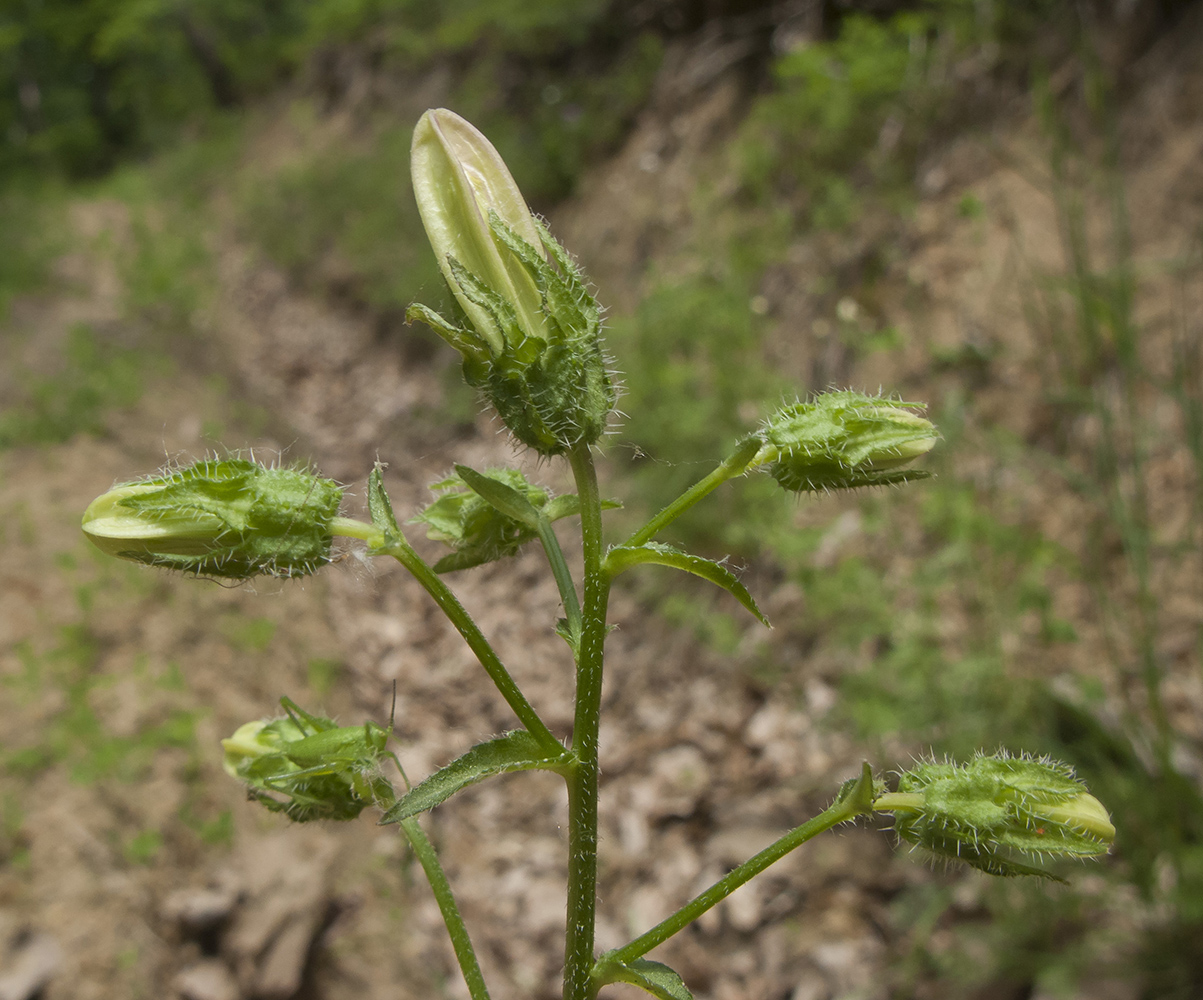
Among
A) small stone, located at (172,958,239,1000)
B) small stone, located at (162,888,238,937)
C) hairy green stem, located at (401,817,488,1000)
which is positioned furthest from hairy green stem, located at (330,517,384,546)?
small stone, located at (162,888,238,937)

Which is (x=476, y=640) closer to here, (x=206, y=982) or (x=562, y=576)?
(x=562, y=576)

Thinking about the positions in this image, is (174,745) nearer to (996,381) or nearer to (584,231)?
(996,381)

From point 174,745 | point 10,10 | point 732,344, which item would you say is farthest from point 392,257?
point 10,10

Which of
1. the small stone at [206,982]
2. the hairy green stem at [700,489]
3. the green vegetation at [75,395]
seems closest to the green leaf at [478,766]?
the hairy green stem at [700,489]

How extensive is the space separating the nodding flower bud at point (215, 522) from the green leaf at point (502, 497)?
0.67 feet

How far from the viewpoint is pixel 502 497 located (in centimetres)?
102

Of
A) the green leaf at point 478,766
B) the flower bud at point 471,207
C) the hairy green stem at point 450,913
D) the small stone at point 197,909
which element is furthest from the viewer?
the small stone at point 197,909

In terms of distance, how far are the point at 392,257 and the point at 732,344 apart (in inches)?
181

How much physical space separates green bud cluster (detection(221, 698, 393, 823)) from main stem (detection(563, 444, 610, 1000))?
0.96 feet

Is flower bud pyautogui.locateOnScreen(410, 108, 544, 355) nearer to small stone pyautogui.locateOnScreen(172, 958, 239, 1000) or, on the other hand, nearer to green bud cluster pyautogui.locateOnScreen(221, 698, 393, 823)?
green bud cluster pyautogui.locateOnScreen(221, 698, 393, 823)

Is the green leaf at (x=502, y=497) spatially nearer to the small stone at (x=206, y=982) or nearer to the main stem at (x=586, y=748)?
the main stem at (x=586, y=748)

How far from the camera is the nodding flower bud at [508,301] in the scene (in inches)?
36.2

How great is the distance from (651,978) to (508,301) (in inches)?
29.3

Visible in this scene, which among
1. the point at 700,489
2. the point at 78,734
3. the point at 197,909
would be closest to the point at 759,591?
the point at 197,909
